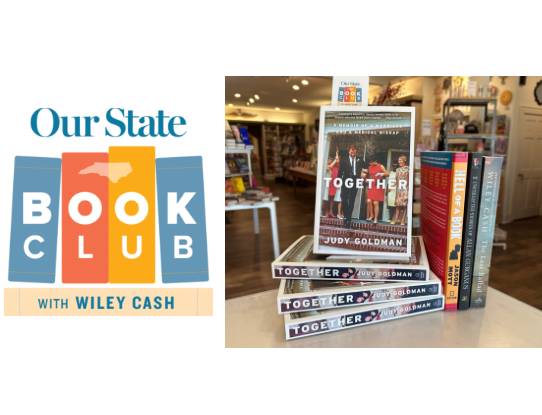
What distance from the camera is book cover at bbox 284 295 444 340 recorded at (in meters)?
0.77

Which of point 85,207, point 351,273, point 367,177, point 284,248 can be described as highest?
point 367,177

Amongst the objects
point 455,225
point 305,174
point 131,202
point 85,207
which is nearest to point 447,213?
point 455,225

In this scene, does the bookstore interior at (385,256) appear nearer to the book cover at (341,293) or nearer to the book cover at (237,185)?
the book cover at (341,293)

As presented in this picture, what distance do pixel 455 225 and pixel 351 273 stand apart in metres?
0.26

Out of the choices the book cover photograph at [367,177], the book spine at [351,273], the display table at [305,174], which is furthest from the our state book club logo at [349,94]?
the display table at [305,174]

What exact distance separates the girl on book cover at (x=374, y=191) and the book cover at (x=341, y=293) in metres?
0.16

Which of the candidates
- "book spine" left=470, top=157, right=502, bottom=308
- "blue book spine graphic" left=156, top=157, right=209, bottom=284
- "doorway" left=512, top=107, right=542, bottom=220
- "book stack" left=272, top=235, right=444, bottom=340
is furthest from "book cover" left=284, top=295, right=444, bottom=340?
"doorway" left=512, top=107, right=542, bottom=220

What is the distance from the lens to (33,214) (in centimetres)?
102

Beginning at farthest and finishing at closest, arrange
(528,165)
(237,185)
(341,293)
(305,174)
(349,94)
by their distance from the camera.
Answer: (305,174) < (528,165) < (237,185) < (349,94) < (341,293)

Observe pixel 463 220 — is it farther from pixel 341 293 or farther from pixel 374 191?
pixel 341 293

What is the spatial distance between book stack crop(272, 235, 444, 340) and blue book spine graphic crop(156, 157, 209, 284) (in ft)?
1.09

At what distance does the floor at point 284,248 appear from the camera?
295 cm

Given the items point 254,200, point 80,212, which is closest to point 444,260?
point 80,212

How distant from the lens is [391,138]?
2.65ft
